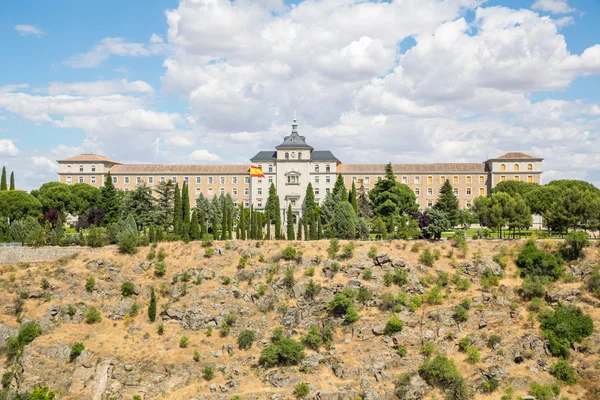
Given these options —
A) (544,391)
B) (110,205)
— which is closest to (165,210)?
(110,205)

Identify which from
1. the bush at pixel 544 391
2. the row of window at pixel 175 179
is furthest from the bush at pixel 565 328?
the row of window at pixel 175 179

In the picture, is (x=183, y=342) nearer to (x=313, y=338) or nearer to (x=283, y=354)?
(x=283, y=354)

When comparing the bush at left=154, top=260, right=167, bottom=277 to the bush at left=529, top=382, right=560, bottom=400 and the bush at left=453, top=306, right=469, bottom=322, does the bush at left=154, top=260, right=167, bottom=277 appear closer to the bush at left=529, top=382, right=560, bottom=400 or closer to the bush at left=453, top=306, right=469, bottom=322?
the bush at left=453, top=306, right=469, bottom=322

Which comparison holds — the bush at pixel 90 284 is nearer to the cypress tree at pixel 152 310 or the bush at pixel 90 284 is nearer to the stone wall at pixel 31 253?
the stone wall at pixel 31 253

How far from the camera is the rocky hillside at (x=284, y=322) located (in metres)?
36.5

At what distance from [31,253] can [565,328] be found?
4010 cm

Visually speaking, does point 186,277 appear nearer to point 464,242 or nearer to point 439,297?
point 439,297

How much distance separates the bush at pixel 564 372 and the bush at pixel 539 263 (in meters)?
8.74

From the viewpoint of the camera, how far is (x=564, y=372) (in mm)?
35562

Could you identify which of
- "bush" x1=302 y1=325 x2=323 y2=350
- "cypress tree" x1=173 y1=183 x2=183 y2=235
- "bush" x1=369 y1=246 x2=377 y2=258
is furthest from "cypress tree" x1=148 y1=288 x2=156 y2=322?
"bush" x1=369 y1=246 x2=377 y2=258

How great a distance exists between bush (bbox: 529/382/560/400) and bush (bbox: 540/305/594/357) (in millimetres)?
2794

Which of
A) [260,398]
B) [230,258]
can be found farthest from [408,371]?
[230,258]

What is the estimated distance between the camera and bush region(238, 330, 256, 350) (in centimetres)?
3953

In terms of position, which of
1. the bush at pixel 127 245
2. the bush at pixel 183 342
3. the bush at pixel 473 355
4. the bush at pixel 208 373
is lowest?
the bush at pixel 208 373
